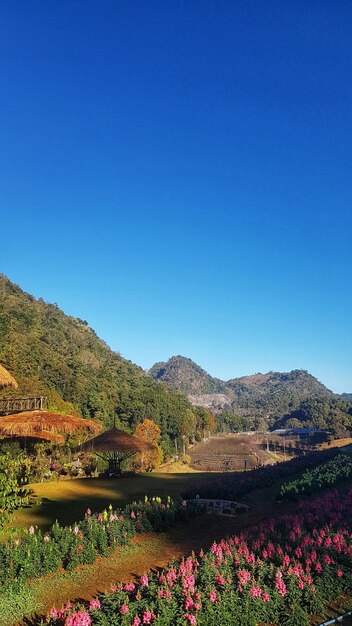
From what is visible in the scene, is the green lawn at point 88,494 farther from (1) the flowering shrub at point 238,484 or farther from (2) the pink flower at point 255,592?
(2) the pink flower at point 255,592

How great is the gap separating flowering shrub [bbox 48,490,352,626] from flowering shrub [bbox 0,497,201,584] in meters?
1.78

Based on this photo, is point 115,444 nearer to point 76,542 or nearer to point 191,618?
point 76,542

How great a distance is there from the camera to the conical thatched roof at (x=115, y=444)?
19.6 m

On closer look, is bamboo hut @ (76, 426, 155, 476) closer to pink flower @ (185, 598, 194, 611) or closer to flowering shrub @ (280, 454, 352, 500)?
flowering shrub @ (280, 454, 352, 500)

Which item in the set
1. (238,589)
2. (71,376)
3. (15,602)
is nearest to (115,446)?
(15,602)

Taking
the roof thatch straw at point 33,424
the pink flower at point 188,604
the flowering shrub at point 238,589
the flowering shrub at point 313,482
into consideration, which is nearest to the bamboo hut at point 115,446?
the roof thatch straw at point 33,424

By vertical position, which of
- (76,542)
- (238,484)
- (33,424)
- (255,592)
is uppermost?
(33,424)

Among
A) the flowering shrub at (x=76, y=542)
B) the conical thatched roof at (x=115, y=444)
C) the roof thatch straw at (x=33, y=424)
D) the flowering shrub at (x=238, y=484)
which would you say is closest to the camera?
the flowering shrub at (x=76, y=542)

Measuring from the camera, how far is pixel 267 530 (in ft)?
33.1

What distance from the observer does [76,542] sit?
902 cm

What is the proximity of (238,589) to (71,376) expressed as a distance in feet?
226

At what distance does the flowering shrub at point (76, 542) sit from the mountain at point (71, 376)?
93.7ft

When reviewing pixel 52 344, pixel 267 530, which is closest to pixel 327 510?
pixel 267 530

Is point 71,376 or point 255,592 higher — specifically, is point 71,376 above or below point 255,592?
above
